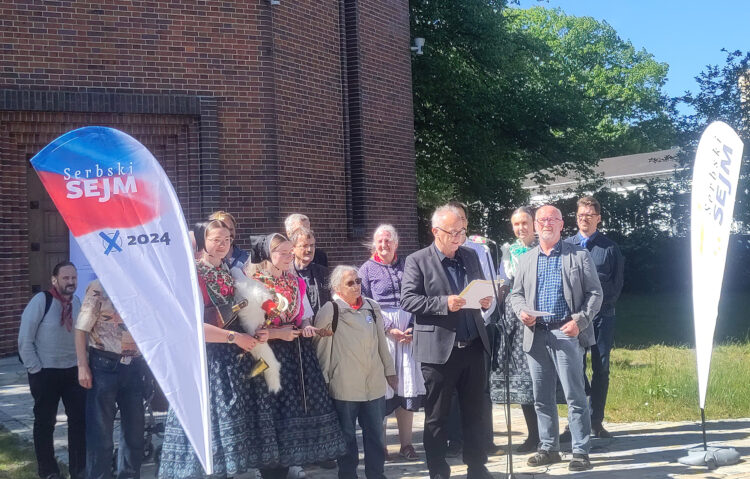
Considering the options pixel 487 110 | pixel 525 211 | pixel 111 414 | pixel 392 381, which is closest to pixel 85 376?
pixel 111 414

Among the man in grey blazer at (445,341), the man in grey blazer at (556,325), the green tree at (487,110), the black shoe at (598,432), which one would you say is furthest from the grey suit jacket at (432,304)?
the green tree at (487,110)

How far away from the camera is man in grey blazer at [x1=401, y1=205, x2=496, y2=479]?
6086mm

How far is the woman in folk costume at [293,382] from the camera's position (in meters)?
5.62

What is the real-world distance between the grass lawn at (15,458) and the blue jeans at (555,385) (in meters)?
3.83

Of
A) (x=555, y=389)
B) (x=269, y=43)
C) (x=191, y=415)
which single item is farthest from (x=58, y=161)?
(x=269, y=43)

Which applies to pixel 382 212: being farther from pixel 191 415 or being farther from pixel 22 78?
pixel 191 415

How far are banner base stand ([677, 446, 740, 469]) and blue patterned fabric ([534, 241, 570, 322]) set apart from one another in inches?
55.0

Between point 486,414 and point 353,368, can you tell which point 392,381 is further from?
point 486,414

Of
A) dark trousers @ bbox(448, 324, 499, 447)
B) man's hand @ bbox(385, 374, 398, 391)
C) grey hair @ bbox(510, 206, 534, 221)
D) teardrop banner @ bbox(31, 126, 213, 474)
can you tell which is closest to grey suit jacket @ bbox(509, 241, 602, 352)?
dark trousers @ bbox(448, 324, 499, 447)

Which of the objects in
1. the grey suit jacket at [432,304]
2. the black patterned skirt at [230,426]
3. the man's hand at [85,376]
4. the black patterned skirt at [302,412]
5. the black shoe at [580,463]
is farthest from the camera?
the black shoe at [580,463]

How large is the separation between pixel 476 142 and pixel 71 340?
14.3 m

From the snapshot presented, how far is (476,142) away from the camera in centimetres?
1978

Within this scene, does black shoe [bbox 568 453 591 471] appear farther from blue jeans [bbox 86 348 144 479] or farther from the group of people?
blue jeans [bbox 86 348 144 479]

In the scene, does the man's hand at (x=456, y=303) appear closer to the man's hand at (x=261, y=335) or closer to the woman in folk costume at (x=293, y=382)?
the woman in folk costume at (x=293, y=382)
